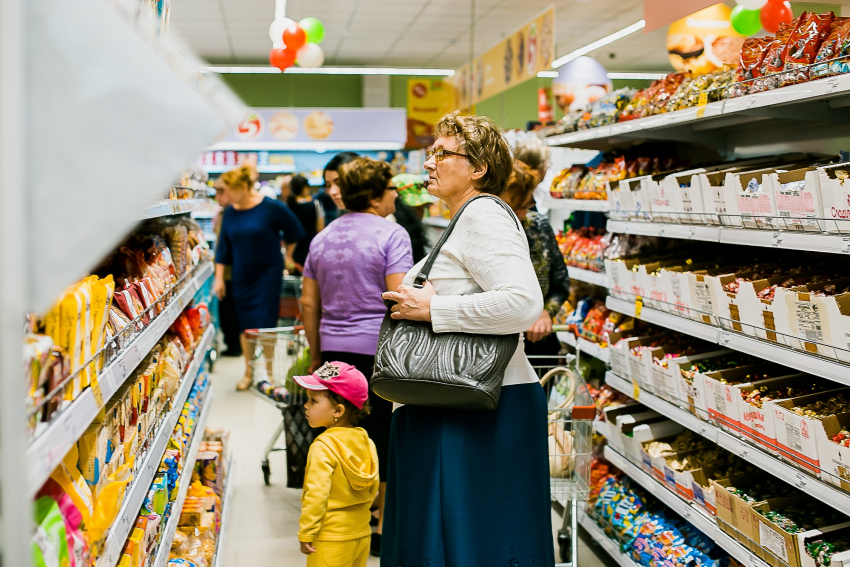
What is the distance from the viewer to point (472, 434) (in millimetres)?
2090

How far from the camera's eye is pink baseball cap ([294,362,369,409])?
8.21 ft

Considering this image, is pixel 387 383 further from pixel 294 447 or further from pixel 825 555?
pixel 294 447

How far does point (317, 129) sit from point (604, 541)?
Result: 10.2 meters

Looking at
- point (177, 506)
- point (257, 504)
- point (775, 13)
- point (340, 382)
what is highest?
point (775, 13)

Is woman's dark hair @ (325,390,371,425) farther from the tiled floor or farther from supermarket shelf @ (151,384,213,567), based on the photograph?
the tiled floor

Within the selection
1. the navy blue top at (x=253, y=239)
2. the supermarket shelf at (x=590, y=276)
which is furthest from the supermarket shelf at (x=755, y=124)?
the navy blue top at (x=253, y=239)

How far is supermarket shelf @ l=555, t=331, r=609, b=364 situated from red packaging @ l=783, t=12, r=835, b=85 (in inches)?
58.2

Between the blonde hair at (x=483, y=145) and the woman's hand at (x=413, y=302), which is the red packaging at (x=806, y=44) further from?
the woman's hand at (x=413, y=302)

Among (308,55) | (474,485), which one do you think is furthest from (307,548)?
(308,55)

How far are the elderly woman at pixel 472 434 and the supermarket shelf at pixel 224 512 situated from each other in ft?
4.02

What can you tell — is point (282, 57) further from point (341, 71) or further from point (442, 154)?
point (442, 154)

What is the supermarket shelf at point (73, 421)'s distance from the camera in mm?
991

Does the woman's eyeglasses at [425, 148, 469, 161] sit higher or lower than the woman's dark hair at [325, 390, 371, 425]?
higher

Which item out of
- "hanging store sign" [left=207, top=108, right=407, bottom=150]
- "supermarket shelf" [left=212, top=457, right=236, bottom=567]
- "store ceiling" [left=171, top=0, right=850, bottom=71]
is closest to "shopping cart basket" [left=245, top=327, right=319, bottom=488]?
"supermarket shelf" [left=212, top=457, right=236, bottom=567]
